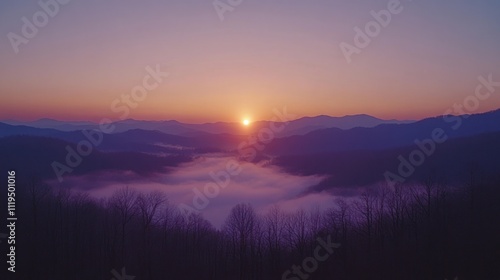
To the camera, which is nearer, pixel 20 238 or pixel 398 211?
pixel 20 238

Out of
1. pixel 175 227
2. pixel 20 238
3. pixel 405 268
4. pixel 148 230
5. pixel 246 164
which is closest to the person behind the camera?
pixel 405 268

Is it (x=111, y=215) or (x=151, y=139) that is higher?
(x=151, y=139)

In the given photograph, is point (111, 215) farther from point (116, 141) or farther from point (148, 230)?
point (116, 141)

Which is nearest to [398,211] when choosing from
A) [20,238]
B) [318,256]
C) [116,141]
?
[318,256]

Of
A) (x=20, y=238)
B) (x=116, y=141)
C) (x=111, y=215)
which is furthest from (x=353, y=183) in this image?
(x=116, y=141)

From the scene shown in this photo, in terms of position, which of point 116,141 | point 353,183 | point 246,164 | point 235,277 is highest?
point 116,141

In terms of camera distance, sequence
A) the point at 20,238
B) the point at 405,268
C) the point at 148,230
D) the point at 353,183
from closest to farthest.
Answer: the point at 405,268 → the point at 20,238 → the point at 148,230 → the point at 353,183
